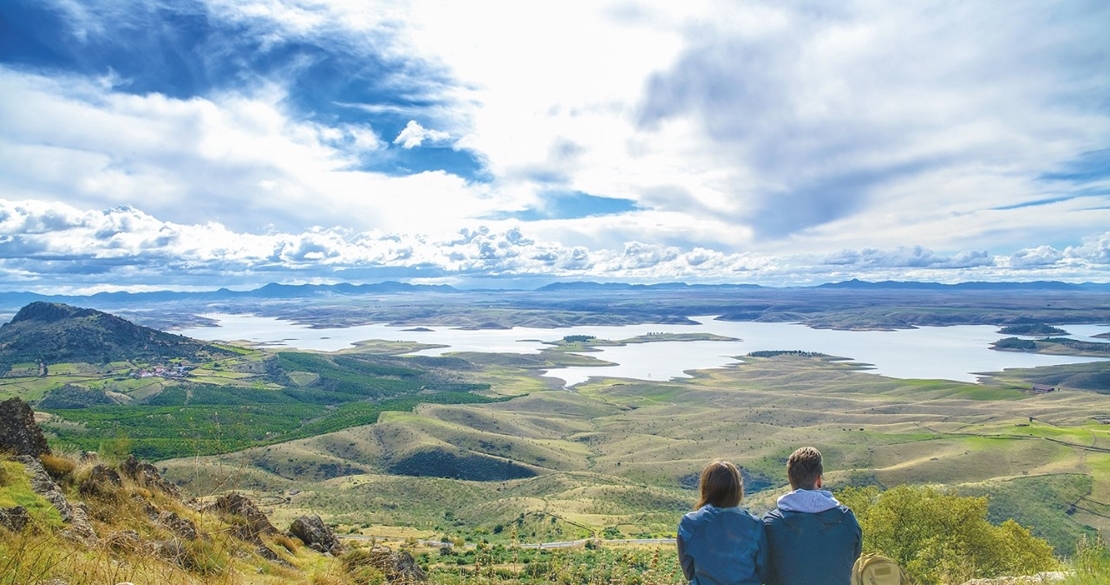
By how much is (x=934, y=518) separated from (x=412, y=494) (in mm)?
43391

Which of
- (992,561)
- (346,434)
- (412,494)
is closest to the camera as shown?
Answer: (992,561)

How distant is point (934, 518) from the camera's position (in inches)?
805

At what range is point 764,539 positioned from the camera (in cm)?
428

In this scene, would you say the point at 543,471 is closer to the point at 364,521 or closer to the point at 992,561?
the point at 364,521

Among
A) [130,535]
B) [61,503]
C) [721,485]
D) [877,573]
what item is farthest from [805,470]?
[61,503]

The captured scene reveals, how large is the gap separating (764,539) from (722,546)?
1.07 ft

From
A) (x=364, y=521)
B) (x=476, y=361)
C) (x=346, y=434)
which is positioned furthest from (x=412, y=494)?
(x=476, y=361)

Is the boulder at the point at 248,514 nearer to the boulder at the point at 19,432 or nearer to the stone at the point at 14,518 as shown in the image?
the boulder at the point at 19,432

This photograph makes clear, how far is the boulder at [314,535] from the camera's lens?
40.4 ft

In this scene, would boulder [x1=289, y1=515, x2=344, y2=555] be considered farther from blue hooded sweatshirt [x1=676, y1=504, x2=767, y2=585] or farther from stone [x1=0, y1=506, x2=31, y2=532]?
blue hooded sweatshirt [x1=676, y1=504, x2=767, y2=585]

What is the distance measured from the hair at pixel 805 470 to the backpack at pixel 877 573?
769mm

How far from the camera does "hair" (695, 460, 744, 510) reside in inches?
169

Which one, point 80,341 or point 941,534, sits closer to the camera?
point 941,534

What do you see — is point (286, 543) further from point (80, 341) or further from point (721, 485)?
point (80, 341)
